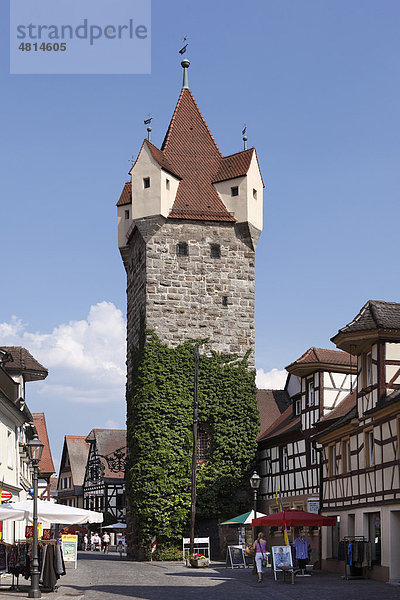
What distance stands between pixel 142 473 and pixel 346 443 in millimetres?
12377

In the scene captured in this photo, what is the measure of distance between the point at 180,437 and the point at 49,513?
1795cm

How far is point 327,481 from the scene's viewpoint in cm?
3000

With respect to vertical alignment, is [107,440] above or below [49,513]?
above

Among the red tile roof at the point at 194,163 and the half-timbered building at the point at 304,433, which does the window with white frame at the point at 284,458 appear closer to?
the half-timbered building at the point at 304,433

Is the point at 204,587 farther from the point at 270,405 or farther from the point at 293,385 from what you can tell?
the point at 270,405

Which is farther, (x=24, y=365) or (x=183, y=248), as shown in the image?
(x=183, y=248)

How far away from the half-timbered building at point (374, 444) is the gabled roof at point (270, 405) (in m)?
16.0

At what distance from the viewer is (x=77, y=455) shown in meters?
83.4

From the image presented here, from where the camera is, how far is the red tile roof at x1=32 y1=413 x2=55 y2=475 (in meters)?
52.0

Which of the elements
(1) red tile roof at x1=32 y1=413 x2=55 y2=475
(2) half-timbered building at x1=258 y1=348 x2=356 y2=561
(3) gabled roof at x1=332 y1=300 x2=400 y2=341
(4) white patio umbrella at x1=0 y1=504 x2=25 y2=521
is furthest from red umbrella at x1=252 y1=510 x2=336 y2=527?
(1) red tile roof at x1=32 y1=413 x2=55 y2=475

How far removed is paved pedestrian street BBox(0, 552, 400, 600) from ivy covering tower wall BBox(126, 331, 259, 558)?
29.1ft

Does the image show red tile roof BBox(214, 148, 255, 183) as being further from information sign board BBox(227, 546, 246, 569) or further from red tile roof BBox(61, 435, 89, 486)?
red tile roof BBox(61, 435, 89, 486)

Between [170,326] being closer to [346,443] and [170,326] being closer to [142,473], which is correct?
[142,473]

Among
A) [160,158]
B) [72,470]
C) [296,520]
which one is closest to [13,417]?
[296,520]
